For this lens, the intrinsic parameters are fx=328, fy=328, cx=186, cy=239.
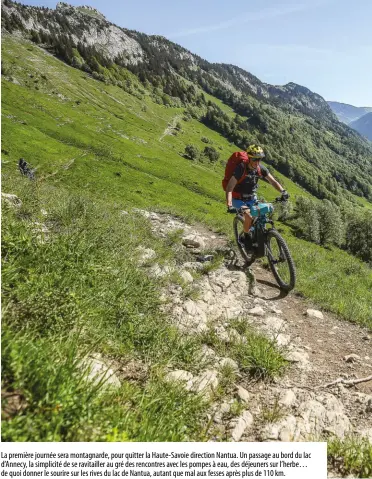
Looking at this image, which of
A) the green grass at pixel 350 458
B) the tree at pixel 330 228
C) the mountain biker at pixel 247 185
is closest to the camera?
the green grass at pixel 350 458

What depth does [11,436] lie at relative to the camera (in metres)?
2.65

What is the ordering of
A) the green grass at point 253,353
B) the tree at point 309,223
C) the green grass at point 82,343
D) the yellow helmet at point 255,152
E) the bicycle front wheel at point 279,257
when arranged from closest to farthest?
the green grass at point 82,343 < the green grass at point 253,353 < the bicycle front wheel at point 279,257 < the yellow helmet at point 255,152 < the tree at point 309,223

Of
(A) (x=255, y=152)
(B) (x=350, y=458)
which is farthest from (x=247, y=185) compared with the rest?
(B) (x=350, y=458)

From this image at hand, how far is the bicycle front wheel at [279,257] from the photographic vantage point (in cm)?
875

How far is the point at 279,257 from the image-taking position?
356 inches

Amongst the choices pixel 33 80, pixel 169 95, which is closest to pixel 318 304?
pixel 33 80

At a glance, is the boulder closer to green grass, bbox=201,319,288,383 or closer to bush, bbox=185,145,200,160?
green grass, bbox=201,319,288,383

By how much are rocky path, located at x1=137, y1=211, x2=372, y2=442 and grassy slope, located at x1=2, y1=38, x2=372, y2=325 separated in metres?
1.24

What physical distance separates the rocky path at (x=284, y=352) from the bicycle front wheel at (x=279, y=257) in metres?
0.34

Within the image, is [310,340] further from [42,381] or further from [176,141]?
[176,141]

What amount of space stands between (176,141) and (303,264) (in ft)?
415

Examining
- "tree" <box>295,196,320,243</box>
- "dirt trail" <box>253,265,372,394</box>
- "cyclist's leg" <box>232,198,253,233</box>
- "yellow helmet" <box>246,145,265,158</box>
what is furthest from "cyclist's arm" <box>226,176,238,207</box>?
"tree" <box>295,196,320,243</box>

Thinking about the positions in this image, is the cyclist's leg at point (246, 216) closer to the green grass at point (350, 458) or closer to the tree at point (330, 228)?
the green grass at point (350, 458)

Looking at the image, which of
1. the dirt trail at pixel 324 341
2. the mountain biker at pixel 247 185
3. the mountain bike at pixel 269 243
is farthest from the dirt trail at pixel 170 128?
the dirt trail at pixel 324 341
